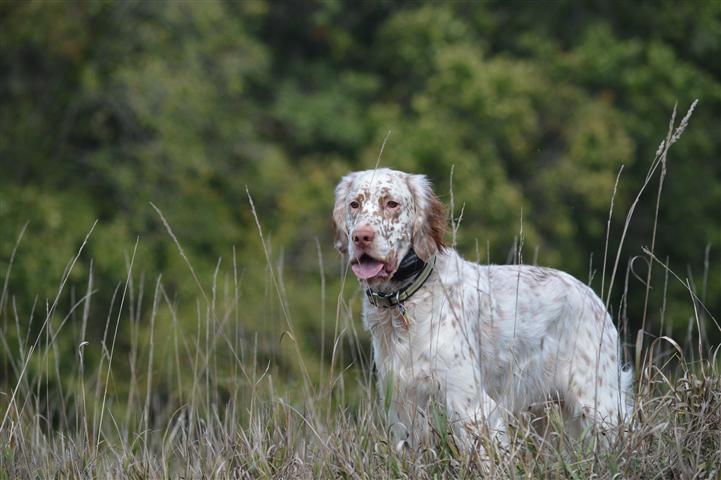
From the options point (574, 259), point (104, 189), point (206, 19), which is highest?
point (206, 19)

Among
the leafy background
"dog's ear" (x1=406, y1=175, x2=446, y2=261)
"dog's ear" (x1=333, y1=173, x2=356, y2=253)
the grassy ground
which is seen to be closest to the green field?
the leafy background

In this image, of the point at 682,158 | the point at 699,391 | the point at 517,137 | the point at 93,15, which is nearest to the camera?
the point at 699,391

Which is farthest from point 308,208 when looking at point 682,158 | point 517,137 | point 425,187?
point 425,187

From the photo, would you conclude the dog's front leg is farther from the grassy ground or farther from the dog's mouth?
the dog's mouth

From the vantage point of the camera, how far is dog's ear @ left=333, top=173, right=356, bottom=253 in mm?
4418

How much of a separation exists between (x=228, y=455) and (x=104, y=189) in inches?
504

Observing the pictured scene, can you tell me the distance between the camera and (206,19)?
1652 centimetres

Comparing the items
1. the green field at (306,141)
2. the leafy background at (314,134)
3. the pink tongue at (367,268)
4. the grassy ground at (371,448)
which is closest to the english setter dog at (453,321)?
the pink tongue at (367,268)

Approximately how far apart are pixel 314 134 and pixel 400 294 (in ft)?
49.4

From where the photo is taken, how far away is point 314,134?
19219 millimetres

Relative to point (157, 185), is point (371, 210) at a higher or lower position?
higher

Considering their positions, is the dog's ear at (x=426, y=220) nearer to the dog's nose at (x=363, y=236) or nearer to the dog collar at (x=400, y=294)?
the dog collar at (x=400, y=294)

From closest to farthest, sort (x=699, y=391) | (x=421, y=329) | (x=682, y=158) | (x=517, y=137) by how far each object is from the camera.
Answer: (x=699, y=391) → (x=421, y=329) → (x=517, y=137) → (x=682, y=158)

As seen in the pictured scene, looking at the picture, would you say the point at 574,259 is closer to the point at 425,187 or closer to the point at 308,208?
the point at 308,208
